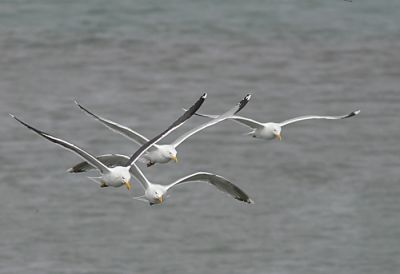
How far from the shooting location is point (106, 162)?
89.8 feet

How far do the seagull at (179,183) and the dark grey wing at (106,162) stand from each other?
452mm

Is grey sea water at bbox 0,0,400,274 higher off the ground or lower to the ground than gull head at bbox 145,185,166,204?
lower

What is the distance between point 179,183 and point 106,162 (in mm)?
1741

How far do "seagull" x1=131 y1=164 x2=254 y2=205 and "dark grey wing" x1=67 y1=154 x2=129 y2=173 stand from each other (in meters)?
0.45

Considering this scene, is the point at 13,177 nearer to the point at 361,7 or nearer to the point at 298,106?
the point at 298,106

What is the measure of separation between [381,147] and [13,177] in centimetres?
1207

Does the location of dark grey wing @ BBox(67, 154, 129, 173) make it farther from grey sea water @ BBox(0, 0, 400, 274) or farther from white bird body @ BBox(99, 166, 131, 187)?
grey sea water @ BBox(0, 0, 400, 274)

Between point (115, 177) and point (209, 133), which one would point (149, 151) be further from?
point (209, 133)

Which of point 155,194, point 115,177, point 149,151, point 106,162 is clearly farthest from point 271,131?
point 115,177

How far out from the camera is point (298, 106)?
5322 cm

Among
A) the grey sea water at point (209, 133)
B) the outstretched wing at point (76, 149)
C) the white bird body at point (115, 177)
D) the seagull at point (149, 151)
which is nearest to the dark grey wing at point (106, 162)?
the seagull at point (149, 151)

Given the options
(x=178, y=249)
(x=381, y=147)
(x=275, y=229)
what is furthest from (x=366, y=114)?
(x=178, y=249)

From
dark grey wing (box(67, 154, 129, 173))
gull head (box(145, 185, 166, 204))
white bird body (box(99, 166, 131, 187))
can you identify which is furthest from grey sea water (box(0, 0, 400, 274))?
white bird body (box(99, 166, 131, 187))

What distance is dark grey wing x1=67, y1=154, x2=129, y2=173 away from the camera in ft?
88.3
